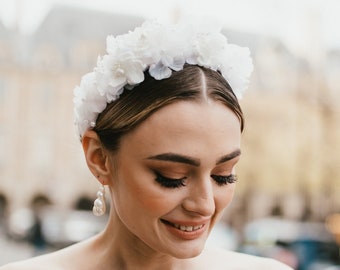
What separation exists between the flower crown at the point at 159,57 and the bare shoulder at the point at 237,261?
1.53 ft

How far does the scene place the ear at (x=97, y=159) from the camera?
170 centimetres

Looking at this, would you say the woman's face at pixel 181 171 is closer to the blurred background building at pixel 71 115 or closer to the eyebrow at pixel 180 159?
the eyebrow at pixel 180 159

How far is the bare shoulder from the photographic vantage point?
1872mm

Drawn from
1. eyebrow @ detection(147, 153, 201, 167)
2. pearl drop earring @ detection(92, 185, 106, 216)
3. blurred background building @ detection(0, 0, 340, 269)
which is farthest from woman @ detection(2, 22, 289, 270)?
blurred background building @ detection(0, 0, 340, 269)

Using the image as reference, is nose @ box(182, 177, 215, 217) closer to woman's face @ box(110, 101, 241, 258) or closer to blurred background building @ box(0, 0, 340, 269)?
woman's face @ box(110, 101, 241, 258)

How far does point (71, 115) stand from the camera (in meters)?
37.6

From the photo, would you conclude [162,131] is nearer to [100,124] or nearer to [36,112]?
[100,124]

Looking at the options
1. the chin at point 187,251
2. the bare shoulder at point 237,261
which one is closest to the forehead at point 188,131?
the chin at point 187,251

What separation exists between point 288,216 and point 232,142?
3942 centimetres

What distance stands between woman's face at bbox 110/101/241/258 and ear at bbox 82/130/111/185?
0.11 m

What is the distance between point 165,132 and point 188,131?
53mm

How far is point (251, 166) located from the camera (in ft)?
112

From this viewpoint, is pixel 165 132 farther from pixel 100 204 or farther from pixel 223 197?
pixel 100 204

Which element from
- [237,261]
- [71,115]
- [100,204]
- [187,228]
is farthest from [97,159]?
[71,115]
